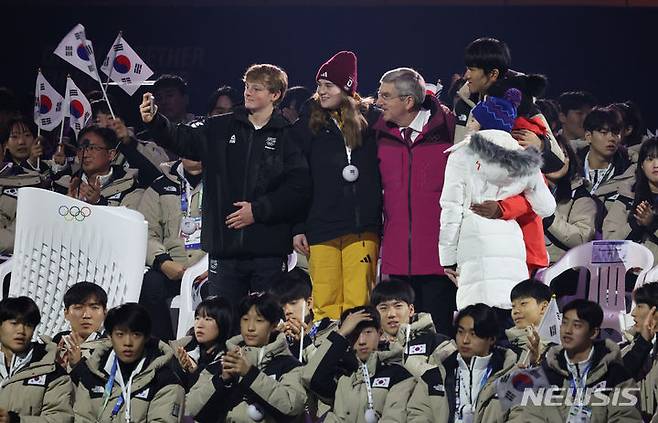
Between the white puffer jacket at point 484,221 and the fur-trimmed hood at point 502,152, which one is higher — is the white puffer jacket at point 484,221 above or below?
below

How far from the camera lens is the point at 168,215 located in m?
11.9

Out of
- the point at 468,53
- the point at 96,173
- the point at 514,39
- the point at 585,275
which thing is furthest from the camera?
the point at 514,39

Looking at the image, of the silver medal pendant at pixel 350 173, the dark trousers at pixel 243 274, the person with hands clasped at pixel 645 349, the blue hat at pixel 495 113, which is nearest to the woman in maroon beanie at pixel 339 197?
the silver medal pendant at pixel 350 173

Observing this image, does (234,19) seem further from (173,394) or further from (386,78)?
(173,394)

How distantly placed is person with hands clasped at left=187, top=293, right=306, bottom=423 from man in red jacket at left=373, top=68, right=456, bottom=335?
97 cm

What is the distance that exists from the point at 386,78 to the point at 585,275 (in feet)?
5.66

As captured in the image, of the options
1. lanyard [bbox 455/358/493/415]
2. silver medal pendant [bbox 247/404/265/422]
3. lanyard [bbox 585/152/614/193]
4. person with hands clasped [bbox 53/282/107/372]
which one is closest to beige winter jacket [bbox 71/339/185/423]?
silver medal pendant [bbox 247/404/265/422]

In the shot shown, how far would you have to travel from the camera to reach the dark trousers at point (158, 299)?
11.4 m

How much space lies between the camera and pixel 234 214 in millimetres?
10148

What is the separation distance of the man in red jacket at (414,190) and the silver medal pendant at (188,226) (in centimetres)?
176

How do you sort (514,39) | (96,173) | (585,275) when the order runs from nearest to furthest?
(585,275), (96,173), (514,39)

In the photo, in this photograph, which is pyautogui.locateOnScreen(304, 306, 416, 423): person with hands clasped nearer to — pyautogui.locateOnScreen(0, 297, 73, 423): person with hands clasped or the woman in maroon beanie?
the woman in maroon beanie

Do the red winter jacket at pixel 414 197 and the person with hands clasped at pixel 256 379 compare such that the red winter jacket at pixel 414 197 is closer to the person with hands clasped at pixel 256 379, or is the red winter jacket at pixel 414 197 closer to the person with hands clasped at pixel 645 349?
the person with hands clasped at pixel 256 379

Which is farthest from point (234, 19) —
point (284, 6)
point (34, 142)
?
point (34, 142)
